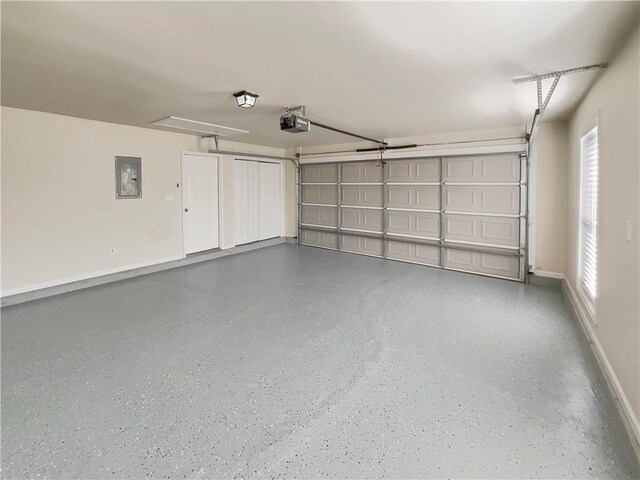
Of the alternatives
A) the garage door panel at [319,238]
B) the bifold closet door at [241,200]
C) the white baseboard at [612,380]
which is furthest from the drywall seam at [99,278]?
the white baseboard at [612,380]

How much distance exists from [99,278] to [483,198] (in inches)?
233

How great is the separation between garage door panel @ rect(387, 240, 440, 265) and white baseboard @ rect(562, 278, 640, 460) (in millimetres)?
2386

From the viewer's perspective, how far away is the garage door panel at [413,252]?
5890 millimetres

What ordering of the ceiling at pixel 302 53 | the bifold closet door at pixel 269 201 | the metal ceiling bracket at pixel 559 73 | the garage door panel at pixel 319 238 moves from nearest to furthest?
the ceiling at pixel 302 53 < the metal ceiling bracket at pixel 559 73 < the garage door panel at pixel 319 238 < the bifold closet door at pixel 269 201

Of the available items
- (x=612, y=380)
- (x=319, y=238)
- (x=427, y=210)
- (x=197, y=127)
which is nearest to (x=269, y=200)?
(x=319, y=238)

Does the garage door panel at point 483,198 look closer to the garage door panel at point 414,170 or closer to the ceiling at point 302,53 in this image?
the garage door panel at point 414,170

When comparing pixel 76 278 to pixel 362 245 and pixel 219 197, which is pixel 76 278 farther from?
pixel 362 245

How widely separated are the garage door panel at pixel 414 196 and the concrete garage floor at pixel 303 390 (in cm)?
226

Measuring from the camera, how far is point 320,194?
24.4 ft

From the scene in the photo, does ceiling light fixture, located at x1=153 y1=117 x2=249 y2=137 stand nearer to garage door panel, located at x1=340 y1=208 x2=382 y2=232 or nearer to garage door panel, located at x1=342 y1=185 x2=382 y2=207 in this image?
garage door panel, located at x1=342 y1=185 x2=382 y2=207

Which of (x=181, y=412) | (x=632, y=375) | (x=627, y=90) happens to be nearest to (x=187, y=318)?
(x=181, y=412)

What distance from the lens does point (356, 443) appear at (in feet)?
5.77

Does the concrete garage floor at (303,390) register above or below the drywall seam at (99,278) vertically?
below

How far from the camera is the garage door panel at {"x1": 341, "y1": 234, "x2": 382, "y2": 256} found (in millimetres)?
6672
